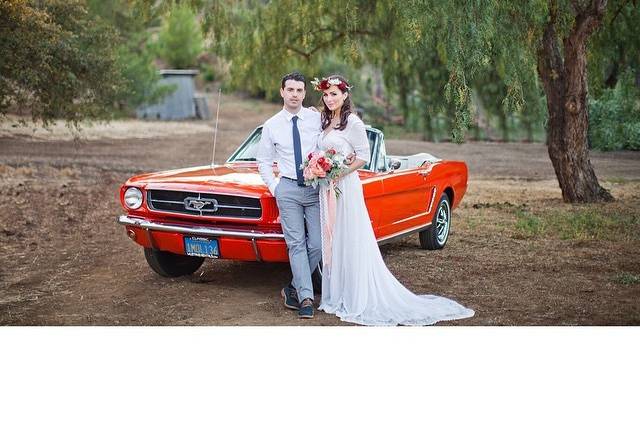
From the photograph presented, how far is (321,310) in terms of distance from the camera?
5188 mm

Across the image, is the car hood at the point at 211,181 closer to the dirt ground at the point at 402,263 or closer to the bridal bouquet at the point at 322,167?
the bridal bouquet at the point at 322,167

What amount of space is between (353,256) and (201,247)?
33.5 inches

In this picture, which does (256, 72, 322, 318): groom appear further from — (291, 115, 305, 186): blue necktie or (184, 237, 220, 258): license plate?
(184, 237, 220, 258): license plate

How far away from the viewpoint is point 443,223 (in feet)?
21.9

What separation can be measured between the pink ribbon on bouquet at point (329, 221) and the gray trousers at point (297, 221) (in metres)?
0.07

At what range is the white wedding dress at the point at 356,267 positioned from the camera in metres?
5.03

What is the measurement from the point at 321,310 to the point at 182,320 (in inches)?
30.7

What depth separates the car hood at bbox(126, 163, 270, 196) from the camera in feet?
16.8

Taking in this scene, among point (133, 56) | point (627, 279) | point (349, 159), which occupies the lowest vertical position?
point (627, 279)

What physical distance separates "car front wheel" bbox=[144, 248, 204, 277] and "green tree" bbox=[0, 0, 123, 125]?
2.22 meters

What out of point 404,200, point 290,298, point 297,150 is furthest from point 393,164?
point 290,298

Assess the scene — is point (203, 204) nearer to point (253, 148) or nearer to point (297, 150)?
point (297, 150)

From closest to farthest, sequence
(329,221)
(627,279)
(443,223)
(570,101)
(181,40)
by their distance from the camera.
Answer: (329,221)
(627,279)
(443,223)
(570,101)
(181,40)
